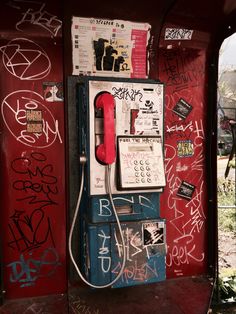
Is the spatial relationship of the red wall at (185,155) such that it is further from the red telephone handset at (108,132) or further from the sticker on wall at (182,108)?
the red telephone handset at (108,132)

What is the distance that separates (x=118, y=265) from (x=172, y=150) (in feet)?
2.92

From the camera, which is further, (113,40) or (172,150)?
(172,150)

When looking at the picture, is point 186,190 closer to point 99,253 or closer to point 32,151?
point 99,253

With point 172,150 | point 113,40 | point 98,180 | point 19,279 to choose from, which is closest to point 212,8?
point 113,40

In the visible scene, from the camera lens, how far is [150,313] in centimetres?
205

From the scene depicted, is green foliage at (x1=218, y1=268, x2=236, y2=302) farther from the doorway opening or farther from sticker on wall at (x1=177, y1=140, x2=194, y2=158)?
sticker on wall at (x1=177, y1=140, x2=194, y2=158)

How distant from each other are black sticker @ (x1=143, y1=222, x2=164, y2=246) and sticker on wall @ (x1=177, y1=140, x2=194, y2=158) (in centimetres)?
66

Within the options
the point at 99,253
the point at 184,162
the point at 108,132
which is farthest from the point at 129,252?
the point at 184,162

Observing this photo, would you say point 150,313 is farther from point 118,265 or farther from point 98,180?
point 98,180

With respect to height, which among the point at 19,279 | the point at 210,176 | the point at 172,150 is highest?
the point at 172,150

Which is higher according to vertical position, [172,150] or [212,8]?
[212,8]

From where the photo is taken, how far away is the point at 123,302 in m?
2.14

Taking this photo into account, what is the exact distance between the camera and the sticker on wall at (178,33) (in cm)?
227

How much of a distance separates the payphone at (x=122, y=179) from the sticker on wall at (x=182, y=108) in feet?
1.65
